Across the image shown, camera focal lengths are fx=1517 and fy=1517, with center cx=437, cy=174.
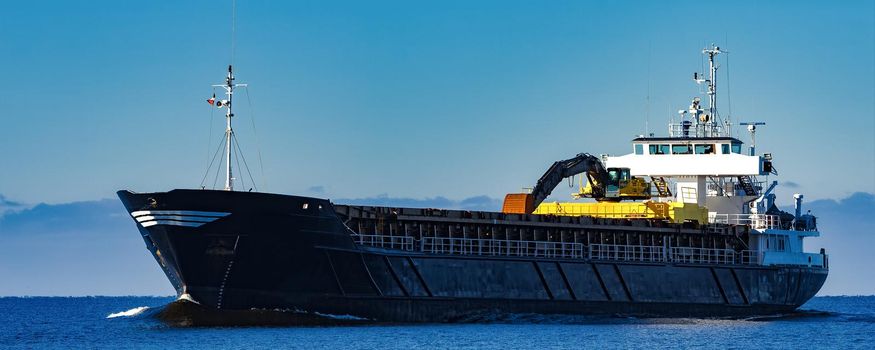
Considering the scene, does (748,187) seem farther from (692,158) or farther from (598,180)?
(598,180)

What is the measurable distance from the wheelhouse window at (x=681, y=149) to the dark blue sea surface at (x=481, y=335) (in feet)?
35.1

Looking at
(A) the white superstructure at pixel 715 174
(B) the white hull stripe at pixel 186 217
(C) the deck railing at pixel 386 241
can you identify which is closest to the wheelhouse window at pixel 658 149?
(A) the white superstructure at pixel 715 174

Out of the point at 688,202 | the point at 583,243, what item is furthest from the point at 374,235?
the point at 688,202

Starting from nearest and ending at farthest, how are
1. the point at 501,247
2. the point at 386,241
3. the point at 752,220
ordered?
the point at 386,241
the point at 501,247
the point at 752,220

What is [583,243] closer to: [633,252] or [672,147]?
[633,252]

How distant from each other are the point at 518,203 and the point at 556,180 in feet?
14.4

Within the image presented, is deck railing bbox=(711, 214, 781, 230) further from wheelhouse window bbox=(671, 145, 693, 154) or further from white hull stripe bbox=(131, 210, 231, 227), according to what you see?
white hull stripe bbox=(131, 210, 231, 227)

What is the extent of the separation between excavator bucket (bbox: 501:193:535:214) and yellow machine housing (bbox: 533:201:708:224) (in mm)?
3694

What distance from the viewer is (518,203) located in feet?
213

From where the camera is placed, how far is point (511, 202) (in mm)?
65250

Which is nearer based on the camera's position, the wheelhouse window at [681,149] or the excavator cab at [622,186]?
the excavator cab at [622,186]

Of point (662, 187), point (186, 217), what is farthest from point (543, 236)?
point (186, 217)

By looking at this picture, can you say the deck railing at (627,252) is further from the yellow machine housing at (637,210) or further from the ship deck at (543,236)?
the yellow machine housing at (637,210)

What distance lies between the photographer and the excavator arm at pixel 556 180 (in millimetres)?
65062
